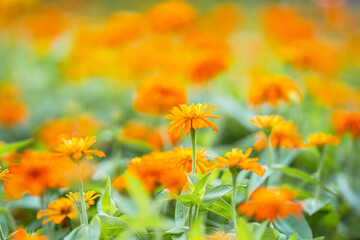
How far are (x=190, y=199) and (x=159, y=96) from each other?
510mm

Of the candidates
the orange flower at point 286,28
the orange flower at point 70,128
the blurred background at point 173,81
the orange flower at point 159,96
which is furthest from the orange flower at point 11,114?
the orange flower at point 286,28

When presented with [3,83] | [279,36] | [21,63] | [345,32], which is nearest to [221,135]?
[279,36]

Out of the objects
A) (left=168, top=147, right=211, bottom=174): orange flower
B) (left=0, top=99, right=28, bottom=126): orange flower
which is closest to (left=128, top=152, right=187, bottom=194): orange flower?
(left=168, top=147, right=211, bottom=174): orange flower

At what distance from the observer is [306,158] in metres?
1.22

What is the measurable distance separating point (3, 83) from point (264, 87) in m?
1.32

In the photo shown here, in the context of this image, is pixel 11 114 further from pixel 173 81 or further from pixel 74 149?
pixel 74 149

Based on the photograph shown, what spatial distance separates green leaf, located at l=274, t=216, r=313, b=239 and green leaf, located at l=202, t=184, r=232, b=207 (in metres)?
0.20

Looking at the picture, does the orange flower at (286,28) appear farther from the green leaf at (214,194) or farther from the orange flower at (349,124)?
the green leaf at (214,194)

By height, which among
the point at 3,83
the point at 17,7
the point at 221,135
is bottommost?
the point at 221,135

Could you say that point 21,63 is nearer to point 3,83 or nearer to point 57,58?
point 57,58

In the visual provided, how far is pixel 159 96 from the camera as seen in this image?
110 cm

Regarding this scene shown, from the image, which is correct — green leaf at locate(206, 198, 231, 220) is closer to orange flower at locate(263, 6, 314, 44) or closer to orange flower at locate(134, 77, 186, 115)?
orange flower at locate(134, 77, 186, 115)

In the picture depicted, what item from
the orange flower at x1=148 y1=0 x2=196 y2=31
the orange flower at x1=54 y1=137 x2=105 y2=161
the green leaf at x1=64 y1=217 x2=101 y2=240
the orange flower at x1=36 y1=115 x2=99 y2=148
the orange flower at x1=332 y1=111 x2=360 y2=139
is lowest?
the orange flower at x1=36 y1=115 x2=99 y2=148

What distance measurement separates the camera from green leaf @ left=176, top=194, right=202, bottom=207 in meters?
0.61
